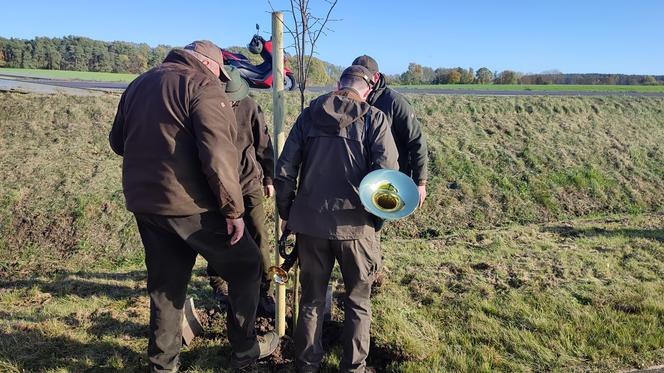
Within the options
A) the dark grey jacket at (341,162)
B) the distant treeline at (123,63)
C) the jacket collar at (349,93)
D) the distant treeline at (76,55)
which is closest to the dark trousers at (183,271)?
the dark grey jacket at (341,162)

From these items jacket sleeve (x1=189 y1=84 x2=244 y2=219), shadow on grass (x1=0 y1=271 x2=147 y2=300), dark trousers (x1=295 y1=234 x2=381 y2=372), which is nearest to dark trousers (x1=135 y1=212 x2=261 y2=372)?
jacket sleeve (x1=189 y1=84 x2=244 y2=219)

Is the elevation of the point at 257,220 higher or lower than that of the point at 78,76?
lower

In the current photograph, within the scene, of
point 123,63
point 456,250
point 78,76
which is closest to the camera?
point 456,250

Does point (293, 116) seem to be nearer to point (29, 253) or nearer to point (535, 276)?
point (29, 253)

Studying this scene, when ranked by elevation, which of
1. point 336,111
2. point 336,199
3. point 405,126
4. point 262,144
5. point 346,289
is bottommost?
point 346,289

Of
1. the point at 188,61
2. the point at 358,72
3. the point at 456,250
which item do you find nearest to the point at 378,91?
the point at 358,72

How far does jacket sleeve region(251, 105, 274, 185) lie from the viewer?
355 centimetres

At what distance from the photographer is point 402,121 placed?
145 inches

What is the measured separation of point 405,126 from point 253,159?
51.0 inches

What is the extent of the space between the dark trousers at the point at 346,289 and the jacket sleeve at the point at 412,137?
3.78 ft

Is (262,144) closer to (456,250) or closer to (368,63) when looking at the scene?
(368,63)

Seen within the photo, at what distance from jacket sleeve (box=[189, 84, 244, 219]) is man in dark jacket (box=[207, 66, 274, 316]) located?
0.84 metres

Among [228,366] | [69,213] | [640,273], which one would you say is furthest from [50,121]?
[640,273]

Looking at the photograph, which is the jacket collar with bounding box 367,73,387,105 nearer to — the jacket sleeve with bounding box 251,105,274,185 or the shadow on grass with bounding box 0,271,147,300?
the jacket sleeve with bounding box 251,105,274,185
